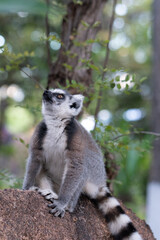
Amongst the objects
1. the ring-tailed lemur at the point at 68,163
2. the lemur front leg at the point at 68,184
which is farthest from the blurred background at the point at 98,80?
the lemur front leg at the point at 68,184

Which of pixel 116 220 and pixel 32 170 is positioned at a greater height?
pixel 32 170

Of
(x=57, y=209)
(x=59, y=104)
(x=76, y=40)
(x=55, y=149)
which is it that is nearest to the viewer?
(x=57, y=209)

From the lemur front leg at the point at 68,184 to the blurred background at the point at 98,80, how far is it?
619 millimetres

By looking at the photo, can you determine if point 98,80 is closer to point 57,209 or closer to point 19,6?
point 57,209

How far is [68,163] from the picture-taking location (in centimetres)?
311

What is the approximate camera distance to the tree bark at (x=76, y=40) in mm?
4398

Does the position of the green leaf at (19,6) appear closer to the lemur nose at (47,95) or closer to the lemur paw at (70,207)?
the lemur nose at (47,95)

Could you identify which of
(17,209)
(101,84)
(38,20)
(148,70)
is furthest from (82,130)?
(148,70)

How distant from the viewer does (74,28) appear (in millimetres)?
4426

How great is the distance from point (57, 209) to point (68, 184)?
322 mm

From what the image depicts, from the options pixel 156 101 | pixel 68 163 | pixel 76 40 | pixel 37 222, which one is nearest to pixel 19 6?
pixel 37 222

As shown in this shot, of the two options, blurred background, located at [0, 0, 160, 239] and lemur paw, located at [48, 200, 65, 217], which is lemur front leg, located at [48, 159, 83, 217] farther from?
blurred background, located at [0, 0, 160, 239]

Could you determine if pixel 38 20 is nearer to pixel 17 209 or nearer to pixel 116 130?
pixel 116 130

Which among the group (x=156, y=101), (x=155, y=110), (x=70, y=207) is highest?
(x=156, y=101)
